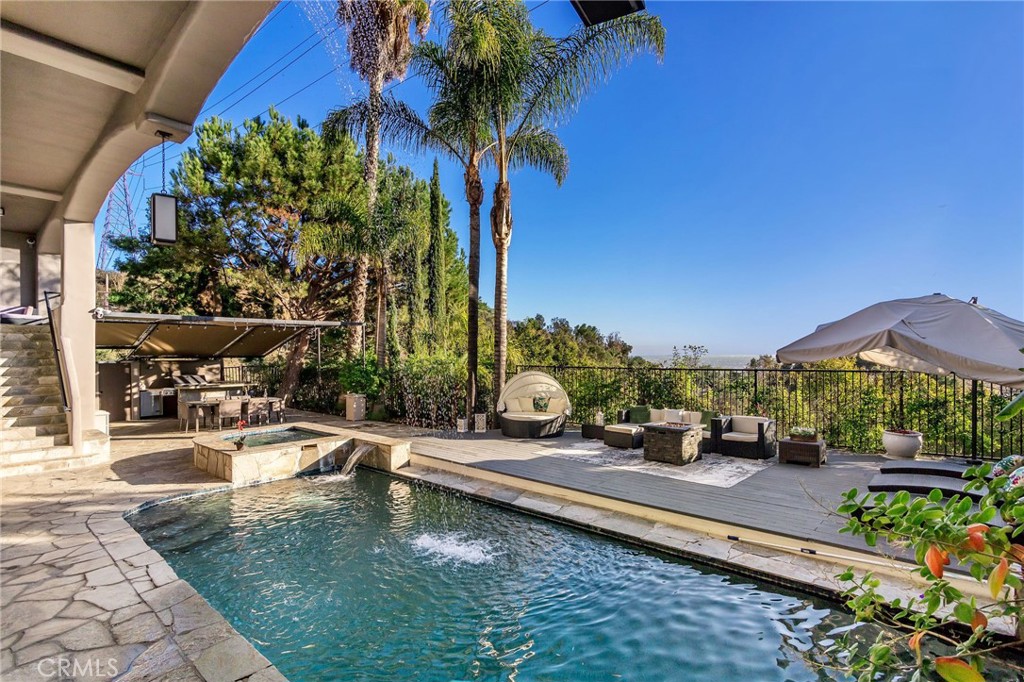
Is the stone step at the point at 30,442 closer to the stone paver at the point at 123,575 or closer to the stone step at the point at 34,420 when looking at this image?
the stone step at the point at 34,420

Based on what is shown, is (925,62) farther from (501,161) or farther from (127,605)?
(127,605)

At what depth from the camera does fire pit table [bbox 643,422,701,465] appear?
21.6 feet

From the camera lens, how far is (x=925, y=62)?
1112 cm

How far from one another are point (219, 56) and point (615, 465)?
247 inches

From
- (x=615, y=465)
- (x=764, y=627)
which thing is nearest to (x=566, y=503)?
(x=615, y=465)

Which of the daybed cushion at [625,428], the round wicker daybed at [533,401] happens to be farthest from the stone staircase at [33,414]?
the daybed cushion at [625,428]

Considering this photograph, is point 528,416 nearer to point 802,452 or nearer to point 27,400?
point 802,452

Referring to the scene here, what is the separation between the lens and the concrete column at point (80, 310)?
749 centimetres

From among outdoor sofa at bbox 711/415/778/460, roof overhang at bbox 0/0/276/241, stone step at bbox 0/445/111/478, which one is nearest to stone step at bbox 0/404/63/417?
stone step at bbox 0/445/111/478

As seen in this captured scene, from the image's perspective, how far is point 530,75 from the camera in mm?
9320

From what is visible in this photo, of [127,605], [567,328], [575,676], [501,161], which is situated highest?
[501,161]

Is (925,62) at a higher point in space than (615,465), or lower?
higher

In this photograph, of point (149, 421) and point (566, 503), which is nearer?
point (566, 503)

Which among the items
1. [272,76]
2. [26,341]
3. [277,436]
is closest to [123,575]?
[277,436]
